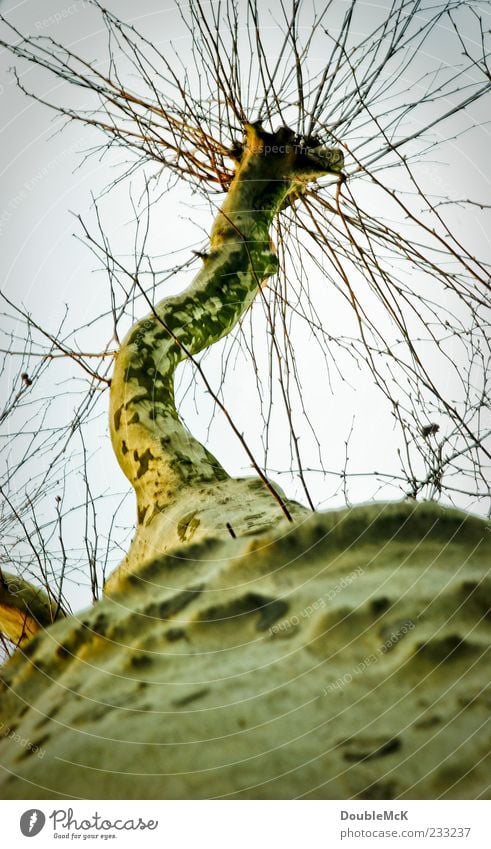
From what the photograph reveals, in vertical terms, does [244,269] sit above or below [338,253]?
below

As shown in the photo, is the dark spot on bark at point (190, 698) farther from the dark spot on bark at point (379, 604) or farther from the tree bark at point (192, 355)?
the tree bark at point (192, 355)

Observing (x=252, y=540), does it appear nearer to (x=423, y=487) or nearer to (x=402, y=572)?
(x=402, y=572)

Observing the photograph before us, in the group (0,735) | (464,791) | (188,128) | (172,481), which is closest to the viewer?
(464,791)

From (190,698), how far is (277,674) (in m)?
0.08

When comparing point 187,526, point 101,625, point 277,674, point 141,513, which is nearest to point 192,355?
point 141,513

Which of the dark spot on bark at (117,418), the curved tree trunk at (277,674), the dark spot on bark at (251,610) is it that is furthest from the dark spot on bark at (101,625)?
the dark spot on bark at (117,418)

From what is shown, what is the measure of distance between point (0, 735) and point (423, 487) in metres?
1.28

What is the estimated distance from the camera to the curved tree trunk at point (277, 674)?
1.78ft

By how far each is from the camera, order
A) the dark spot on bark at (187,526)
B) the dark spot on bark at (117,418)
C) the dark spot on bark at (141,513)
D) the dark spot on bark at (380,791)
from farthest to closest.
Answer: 1. the dark spot on bark at (117,418)
2. the dark spot on bark at (141,513)
3. the dark spot on bark at (187,526)
4. the dark spot on bark at (380,791)

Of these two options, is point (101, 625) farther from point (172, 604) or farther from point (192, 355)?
point (192, 355)

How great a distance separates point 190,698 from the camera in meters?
0.59

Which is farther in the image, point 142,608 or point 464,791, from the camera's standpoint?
point 142,608

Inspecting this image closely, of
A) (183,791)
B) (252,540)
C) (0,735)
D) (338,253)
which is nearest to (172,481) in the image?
(252,540)

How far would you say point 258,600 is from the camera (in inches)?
26.8
